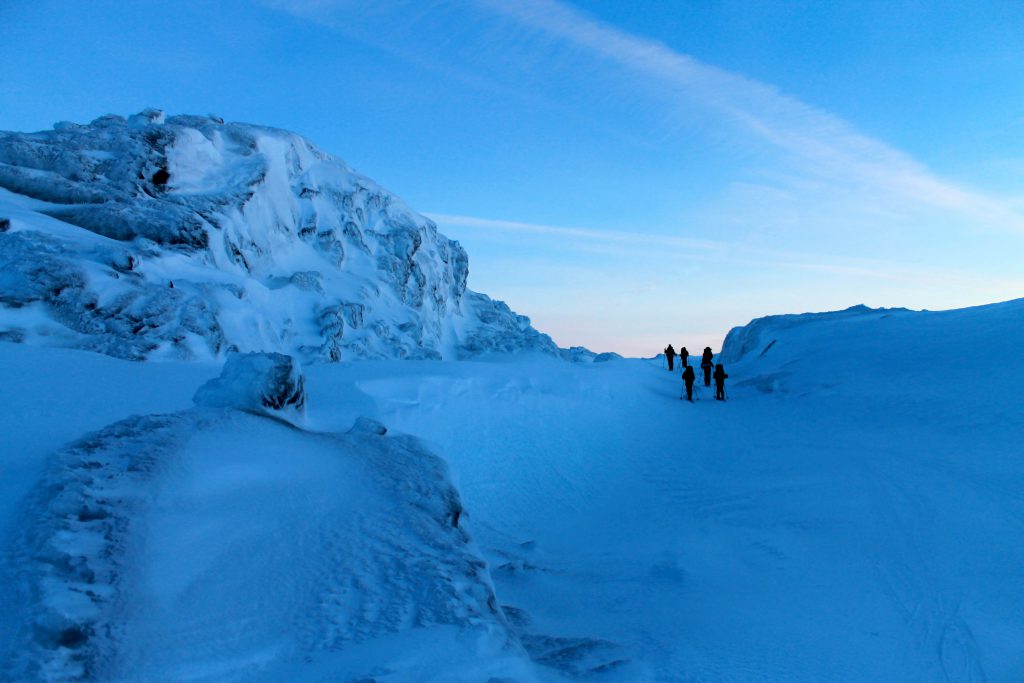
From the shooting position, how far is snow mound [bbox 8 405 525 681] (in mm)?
2160

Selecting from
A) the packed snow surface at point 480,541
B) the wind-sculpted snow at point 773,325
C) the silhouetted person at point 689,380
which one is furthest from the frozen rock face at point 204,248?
the wind-sculpted snow at point 773,325

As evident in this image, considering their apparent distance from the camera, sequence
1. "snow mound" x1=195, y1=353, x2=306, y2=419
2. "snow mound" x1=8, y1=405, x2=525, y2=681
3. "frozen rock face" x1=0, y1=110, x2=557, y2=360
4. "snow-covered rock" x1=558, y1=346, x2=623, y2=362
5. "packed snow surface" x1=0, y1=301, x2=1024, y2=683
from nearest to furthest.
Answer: "snow mound" x1=8, y1=405, x2=525, y2=681 → "packed snow surface" x1=0, y1=301, x2=1024, y2=683 → "snow mound" x1=195, y1=353, x2=306, y2=419 → "frozen rock face" x1=0, y1=110, x2=557, y2=360 → "snow-covered rock" x1=558, y1=346, x2=623, y2=362

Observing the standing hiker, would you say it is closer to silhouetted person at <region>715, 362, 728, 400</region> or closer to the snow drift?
silhouetted person at <region>715, 362, 728, 400</region>

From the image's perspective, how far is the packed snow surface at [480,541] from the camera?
2369 mm

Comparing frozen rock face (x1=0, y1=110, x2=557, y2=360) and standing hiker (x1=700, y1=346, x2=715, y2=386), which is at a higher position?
frozen rock face (x1=0, y1=110, x2=557, y2=360)

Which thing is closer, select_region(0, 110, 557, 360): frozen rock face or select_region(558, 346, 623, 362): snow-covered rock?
select_region(0, 110, 557, 360): frozen rock face

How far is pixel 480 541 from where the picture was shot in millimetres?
6395

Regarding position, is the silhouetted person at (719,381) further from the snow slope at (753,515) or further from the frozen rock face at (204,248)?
the frozen rock face at (204,248)

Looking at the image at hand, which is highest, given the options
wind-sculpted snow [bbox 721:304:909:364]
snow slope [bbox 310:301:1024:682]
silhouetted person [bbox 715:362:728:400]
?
wind-sculpted snow [bbox 721:304:909:364]

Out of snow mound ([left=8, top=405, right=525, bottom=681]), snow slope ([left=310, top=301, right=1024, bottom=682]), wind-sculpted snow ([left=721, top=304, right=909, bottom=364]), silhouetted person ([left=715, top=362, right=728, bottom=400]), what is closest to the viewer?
snow mound ([left=8, top=405, right=525, bottom=681])

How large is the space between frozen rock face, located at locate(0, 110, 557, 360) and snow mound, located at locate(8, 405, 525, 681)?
6.93 metres

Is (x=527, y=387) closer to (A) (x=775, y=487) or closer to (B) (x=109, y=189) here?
(A) (x=775, y=487)

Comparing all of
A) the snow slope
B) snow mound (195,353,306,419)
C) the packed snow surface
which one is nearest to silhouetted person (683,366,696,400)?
the snow slope

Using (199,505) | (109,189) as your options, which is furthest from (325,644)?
(109,189)
